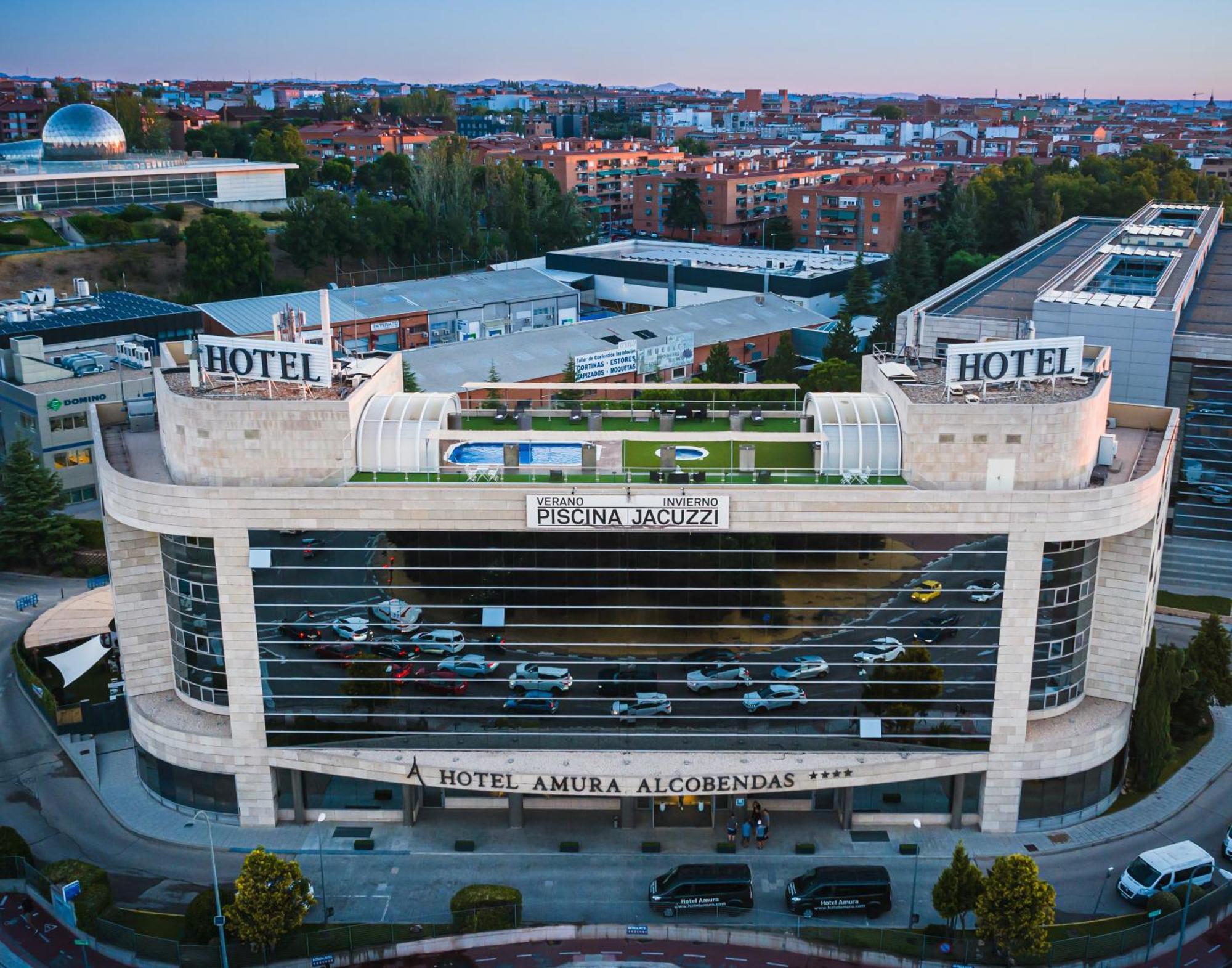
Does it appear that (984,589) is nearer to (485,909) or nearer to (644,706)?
(644,706)

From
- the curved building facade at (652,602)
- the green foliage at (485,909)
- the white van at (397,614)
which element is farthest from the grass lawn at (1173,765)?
the white van at (397,614)

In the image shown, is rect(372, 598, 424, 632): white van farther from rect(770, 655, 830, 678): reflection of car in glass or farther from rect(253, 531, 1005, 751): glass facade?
rect(770, 655, 830, 678): reflection of car in glass

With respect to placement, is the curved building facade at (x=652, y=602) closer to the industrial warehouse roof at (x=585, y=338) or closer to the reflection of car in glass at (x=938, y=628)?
the reflection of car in glass at (x=938, y=628)

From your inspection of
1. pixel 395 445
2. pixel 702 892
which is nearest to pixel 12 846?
pixel 395 445

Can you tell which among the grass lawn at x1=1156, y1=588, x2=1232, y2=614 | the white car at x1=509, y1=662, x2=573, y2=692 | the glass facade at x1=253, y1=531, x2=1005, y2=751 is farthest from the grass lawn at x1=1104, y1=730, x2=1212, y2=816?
the white car at x1=509, y1=662, x2=573, y2=692

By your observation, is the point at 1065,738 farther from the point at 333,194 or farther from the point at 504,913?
the point at 333,194

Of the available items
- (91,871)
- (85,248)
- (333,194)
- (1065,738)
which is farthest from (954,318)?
(85,248)

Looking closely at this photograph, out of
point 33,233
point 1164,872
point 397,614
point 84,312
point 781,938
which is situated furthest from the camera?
point 33,233
